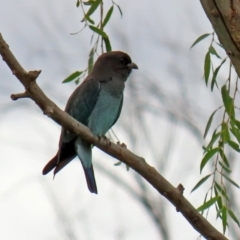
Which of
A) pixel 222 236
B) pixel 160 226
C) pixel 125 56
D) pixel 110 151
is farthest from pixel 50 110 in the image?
pixel 160 226

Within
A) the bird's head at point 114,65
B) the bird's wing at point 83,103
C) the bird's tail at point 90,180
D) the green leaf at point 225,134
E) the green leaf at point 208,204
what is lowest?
the green leaf at point 208,204

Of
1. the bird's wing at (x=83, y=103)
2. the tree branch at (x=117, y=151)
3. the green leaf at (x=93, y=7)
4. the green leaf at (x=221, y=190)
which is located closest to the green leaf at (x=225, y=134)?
the green leaf at (x=221, y=190)

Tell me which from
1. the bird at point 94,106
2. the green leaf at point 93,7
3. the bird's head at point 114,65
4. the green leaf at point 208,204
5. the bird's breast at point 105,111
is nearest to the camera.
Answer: the green leaf at point 208,204

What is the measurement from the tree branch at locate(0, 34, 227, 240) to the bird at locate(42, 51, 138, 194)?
97 centimetres

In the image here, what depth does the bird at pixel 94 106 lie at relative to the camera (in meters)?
3.90

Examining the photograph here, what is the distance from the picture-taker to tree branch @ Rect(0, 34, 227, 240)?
2354 mm

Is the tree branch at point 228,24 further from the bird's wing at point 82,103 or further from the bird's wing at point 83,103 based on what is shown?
the bird's wing at point 83,103

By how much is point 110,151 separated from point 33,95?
0.45 metres

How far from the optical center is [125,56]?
482 cm

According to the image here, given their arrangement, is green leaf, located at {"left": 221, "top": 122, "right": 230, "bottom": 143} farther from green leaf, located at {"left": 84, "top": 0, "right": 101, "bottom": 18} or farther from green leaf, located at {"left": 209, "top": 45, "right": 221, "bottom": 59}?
Result: green leaf, located at {"left": 84, "top": 0, "right": 101, "bottom": 18}

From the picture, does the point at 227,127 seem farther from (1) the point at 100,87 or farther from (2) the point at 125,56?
(2) the point at 125,56

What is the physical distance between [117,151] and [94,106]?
160cm

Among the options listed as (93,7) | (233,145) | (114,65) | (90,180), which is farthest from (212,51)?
(114,65)

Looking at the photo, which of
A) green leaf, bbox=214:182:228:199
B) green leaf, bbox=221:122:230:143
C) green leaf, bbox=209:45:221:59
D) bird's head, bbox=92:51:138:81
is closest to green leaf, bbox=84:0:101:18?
green leaf, bbox=209:45:221:59
